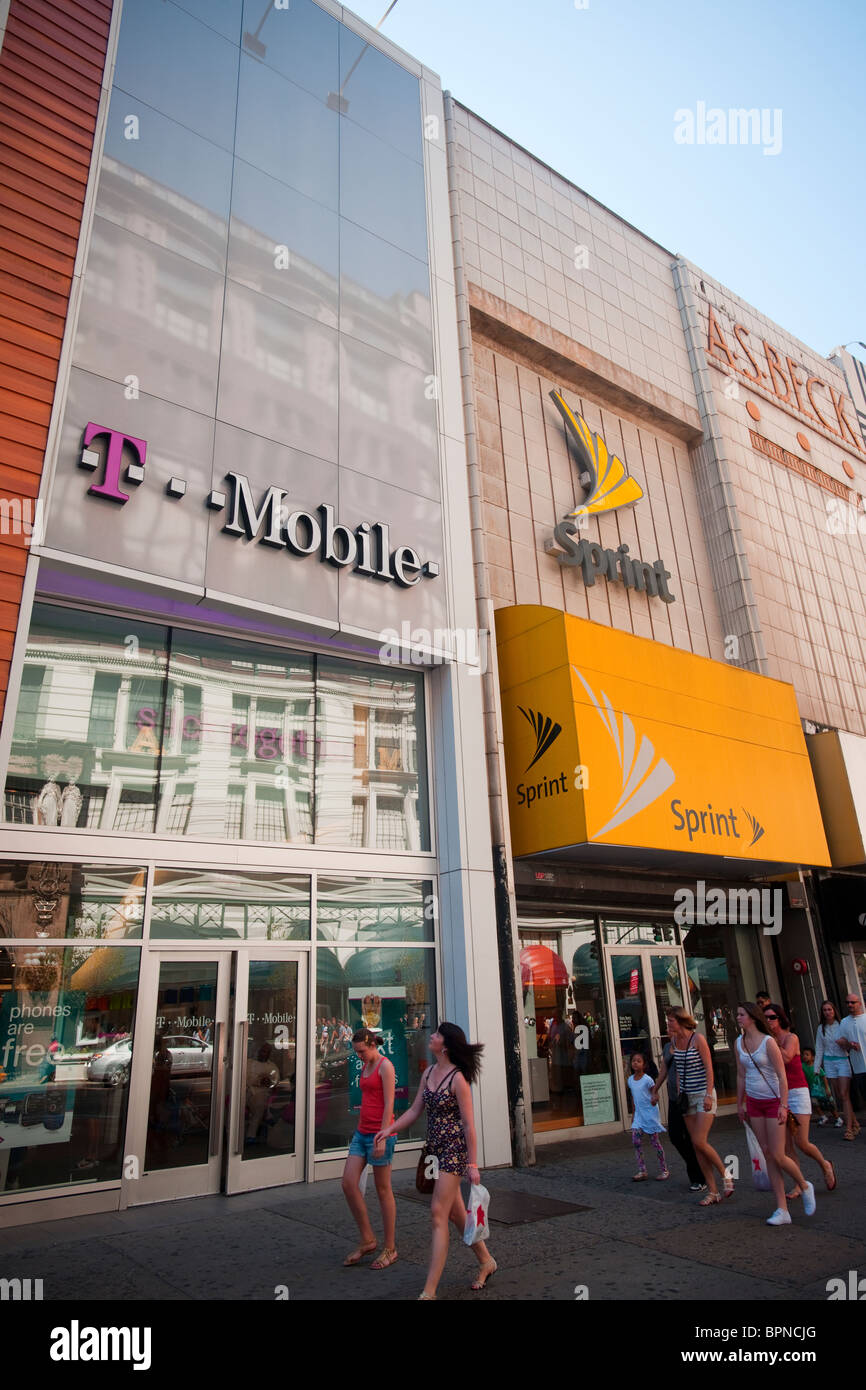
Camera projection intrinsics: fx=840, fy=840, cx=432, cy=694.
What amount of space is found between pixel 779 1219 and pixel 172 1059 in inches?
228

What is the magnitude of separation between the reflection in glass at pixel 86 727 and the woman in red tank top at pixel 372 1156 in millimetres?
4035

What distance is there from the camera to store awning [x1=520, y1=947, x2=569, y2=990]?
40.1ft

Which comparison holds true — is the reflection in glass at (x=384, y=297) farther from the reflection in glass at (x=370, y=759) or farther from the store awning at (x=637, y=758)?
the reflection in glass at (x=370, y=759)

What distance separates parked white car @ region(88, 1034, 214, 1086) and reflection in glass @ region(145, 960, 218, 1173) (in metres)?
0.01

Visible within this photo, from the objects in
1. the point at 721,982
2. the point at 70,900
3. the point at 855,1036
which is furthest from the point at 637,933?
the point at 70,900

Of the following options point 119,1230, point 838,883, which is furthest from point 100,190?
point 838,883

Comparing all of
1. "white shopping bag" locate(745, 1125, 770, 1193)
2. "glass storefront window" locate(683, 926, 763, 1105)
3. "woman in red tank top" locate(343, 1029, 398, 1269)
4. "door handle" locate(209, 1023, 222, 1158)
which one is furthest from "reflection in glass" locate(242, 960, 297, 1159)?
"glass storefront window" locate(683, 926, 763, 1105)

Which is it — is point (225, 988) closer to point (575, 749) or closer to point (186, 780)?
point (186, 780)

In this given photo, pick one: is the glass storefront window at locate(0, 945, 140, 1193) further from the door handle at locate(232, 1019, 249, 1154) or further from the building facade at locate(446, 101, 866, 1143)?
the building facade at locate(446, 101, 866, 1143)

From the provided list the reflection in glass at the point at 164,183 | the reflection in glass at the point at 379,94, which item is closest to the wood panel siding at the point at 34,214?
the reflection in glass at the point at 164,183

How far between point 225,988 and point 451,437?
27.8ft

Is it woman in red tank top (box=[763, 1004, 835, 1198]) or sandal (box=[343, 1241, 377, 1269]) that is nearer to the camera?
sandal (box=[343, 1241, 377, 1269])

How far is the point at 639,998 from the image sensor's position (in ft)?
44.7

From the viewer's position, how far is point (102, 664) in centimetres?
938
